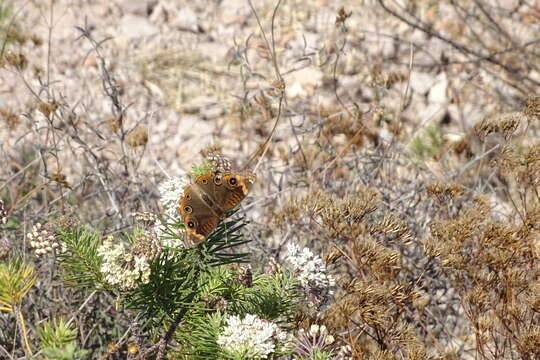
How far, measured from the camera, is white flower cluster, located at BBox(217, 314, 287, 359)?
6.01 feet

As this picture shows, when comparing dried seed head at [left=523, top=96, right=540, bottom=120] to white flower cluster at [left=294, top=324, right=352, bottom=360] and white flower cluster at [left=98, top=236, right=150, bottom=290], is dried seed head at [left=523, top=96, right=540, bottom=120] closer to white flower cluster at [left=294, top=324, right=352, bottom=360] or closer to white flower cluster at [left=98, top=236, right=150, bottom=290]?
white flower cluster at [left=294, top=324, right=352, bottom=360]

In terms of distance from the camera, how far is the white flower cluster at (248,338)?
1833 mm

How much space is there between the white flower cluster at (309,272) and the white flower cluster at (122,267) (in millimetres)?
518

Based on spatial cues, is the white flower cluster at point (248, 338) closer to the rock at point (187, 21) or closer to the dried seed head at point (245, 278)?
the dried seed head at point (245, 278)

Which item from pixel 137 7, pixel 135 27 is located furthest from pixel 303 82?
pixel 137 7

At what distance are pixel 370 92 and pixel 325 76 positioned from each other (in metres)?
0.46

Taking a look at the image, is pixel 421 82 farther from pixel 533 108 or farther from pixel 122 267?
pixel 122 267

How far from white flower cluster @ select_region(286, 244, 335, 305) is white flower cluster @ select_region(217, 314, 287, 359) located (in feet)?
1.05

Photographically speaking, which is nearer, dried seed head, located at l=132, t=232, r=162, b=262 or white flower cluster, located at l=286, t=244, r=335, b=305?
dried seed head, located at l=132, t=232, r=162, b=262

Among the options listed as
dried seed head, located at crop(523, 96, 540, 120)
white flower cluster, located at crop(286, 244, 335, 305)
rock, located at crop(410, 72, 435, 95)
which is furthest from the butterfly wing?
rock, located at crop(410, 72, 435, 95)

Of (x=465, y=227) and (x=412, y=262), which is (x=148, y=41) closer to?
(x=412, y=262)

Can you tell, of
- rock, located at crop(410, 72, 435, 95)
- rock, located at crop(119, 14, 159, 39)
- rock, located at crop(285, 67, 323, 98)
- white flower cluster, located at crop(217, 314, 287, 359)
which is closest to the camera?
white flower cluster, located at crop(217, 314, 287, 359)

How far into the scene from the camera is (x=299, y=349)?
1.92m

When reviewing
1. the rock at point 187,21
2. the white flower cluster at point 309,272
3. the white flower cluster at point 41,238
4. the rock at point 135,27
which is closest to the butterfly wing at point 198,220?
the white flower cluster at point 309,272
